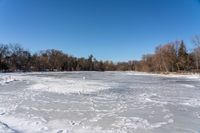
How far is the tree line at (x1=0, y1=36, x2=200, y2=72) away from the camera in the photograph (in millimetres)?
63784

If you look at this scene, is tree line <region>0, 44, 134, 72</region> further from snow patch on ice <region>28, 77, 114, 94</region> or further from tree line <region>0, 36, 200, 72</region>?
snow patch on ice <region>28, 77, 114, 94</region>

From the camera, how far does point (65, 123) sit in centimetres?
607

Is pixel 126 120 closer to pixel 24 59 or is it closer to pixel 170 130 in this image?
pixel 170 130

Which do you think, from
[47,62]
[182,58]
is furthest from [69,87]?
[47,62]

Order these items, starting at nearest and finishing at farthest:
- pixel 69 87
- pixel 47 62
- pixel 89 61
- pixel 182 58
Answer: pixel 69 87 < pixel 182 58 < pixel 47 62 < pixel 89 61

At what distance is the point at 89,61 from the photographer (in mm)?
119625

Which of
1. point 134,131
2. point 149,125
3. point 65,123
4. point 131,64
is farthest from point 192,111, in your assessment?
point 131,64

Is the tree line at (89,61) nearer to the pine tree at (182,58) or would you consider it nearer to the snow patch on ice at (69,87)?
the pine tree at (182,58)

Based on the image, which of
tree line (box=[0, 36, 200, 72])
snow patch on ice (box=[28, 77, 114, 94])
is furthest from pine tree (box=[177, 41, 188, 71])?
snow patch on ice (box=[28, 77, 114, 94])

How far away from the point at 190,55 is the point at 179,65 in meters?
4.35

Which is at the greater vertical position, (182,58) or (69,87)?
(182,58)

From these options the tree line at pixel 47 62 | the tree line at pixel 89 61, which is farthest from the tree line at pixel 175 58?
the tree line at pixel 47 62

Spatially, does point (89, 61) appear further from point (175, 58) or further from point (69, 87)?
point (69, 87)

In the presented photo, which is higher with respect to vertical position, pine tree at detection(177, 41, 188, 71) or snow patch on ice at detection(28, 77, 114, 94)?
pine tree at detection(177, 41, 188, 71)
